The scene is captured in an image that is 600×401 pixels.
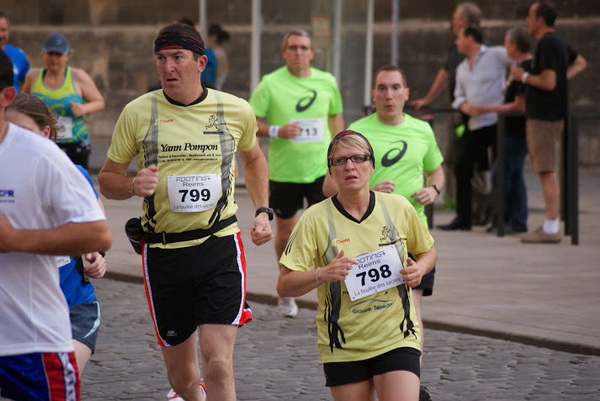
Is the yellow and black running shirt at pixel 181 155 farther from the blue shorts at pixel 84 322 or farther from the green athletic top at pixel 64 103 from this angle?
the green athletic top at pixel 64 103

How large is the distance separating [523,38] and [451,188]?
258 cm

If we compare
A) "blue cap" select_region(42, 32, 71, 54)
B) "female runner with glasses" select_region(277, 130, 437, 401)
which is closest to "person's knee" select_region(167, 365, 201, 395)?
"female runner with glasses" select_region(277, 130, 437, 401)

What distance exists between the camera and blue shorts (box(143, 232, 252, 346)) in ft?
19.1

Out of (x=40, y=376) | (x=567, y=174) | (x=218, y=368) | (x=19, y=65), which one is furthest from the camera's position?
(x=567, y=174)

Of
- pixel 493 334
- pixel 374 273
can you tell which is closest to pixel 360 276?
pixel 374 273

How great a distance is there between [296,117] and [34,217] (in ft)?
19.1

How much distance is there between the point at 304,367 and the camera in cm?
782

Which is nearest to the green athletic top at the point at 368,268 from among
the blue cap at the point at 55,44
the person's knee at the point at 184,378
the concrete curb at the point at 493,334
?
the person's knee at the point at 184,378

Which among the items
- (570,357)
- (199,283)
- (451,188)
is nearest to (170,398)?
(199,283)

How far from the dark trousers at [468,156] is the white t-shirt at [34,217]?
1024 centimetres

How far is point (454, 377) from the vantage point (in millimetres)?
7527

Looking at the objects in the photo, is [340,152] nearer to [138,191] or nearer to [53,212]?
[138,191]

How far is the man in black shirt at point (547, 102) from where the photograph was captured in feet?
42.3

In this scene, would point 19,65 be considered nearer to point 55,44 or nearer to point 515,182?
point 55,44
